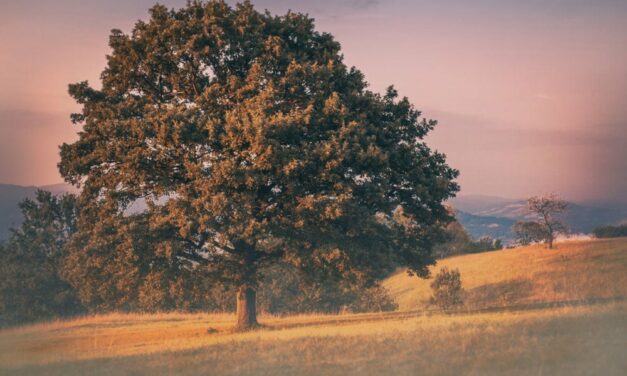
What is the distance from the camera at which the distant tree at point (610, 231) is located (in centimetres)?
9958

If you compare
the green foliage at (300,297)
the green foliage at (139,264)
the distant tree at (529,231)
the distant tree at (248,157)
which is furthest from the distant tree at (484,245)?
the green foliage at (139,264)

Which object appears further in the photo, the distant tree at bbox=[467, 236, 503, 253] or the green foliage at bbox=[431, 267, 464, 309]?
the distant tree at bbox=[467, 236, 503, 253]

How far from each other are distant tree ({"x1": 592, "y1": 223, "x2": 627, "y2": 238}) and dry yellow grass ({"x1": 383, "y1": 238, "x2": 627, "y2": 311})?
24874mm

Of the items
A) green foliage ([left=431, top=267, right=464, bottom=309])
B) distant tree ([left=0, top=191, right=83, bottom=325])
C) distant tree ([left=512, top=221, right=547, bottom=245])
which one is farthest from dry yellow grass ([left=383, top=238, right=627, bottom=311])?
distant tree ([left=0, top=191, right=83, bottom=325])

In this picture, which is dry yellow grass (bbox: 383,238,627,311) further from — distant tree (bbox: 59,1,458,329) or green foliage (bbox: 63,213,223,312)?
green foliage (bbox: 63,213,223,312)

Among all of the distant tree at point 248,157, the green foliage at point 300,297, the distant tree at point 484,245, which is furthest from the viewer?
the distant tree at point 484,245

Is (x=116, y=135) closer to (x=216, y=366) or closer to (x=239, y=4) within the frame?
(x=239, y=4)

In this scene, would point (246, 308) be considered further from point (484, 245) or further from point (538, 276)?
point (484, 245)

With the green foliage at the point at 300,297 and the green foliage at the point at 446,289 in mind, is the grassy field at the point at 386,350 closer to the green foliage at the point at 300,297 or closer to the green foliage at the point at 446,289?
the green foliage at the point at 446,289

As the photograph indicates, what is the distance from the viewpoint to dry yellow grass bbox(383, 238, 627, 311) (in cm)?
5442

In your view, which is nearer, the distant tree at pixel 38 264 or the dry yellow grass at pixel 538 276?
the dry yellow grass at pixel 538 276

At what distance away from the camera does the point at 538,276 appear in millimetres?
63500

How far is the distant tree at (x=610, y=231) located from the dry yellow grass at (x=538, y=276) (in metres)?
24.9

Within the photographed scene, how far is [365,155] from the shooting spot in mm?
27203
